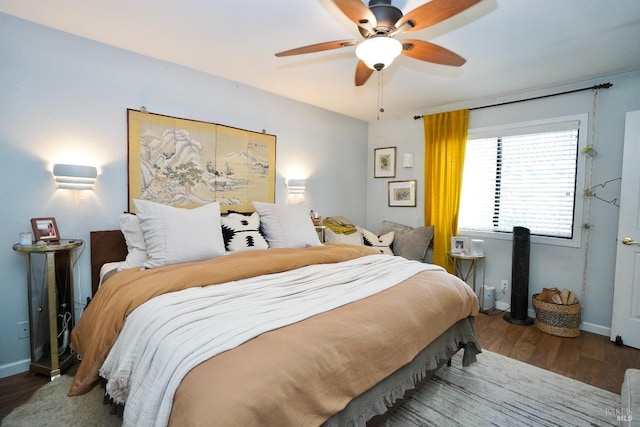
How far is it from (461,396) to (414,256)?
200cm

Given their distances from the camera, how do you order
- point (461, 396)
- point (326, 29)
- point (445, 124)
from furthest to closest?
point (445, 124)
point (326, 29)
point (461, 396)

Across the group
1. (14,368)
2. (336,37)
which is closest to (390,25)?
(336,37)

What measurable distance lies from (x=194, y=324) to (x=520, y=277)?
330cm

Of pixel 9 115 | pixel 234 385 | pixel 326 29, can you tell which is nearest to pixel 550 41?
pixel 326 29

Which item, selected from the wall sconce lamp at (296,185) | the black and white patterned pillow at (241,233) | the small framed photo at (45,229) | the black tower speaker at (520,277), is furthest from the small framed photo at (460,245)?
the small framed photo at (45,229)

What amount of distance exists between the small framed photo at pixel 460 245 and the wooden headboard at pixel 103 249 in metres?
3.45

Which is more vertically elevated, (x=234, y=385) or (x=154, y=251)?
(x=154, y=251)

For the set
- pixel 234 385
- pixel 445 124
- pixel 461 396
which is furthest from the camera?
pixel 445 124

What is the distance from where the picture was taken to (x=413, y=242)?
384cm

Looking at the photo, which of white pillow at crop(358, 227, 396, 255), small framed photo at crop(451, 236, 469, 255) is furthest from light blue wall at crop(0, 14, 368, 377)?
small framed photo at crop(451, 236, 469, 255)

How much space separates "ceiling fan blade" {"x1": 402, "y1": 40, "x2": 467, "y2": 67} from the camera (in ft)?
5.79

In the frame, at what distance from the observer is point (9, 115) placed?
2020 mm

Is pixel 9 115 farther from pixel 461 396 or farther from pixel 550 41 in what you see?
pixel 550 41

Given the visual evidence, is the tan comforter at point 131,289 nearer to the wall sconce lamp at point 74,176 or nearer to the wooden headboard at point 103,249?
the wooden headboard at point 103,249
